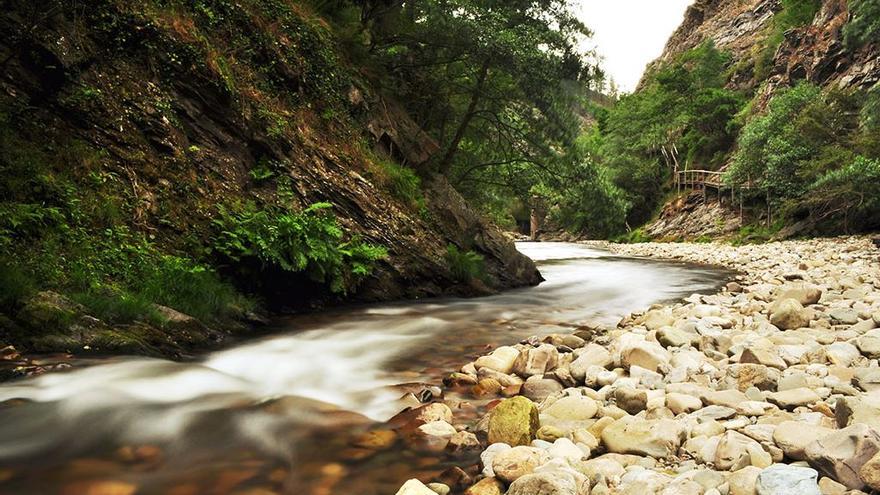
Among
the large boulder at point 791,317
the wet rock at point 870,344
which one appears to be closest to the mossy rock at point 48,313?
the wet rock at point 870,344

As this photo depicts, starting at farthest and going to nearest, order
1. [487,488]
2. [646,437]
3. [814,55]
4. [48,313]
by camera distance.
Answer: [814,55] < [48,313] < [646,437] < [487,488]

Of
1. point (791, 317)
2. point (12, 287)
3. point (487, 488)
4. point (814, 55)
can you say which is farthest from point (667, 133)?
point (12, 287)

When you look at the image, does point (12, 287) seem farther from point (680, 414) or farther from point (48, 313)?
point (680, 414)

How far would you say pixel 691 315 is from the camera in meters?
6.76

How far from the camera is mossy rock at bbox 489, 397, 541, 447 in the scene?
10.2 feet

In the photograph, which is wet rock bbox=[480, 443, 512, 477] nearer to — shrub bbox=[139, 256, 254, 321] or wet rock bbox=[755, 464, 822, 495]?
wet rock bbox=[755, 464, 822, 495]

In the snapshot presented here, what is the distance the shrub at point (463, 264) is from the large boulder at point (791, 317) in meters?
5.85

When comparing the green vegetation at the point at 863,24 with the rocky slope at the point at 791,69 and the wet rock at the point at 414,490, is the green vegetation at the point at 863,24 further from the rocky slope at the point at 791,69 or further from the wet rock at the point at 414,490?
the wet rock at the point at 414,490

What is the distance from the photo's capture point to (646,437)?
9.18 feet

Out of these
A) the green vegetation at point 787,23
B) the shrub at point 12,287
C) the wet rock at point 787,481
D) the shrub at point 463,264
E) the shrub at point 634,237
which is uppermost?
the green vegetation at point 787,23

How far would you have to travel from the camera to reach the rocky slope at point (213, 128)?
5.76 m

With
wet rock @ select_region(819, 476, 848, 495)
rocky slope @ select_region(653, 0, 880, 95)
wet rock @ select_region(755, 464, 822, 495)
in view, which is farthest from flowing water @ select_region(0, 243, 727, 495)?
rocky slope @ select_region(653, 0, 880, 95)

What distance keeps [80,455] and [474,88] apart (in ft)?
39.6

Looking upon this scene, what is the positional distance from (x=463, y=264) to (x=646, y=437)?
25.7 feet
